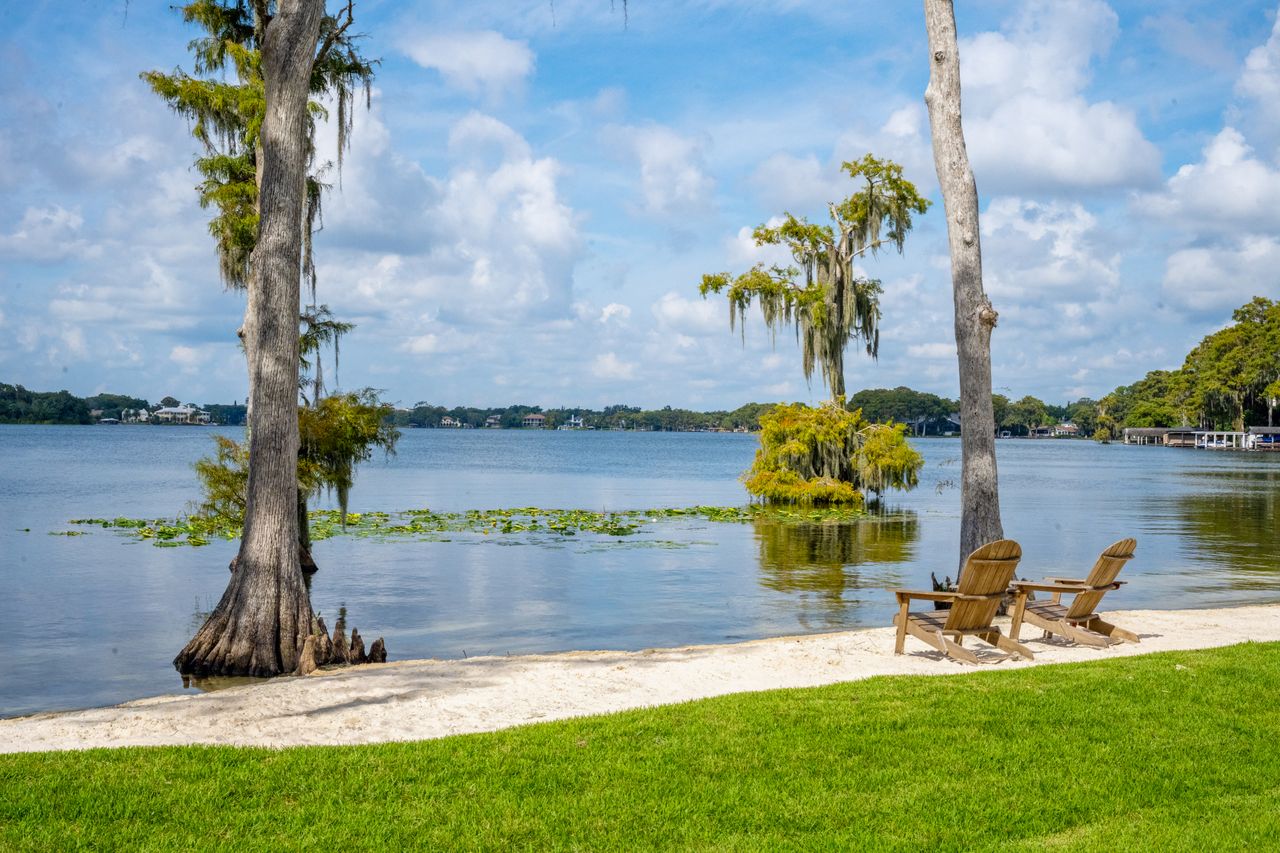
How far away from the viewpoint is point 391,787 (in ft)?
17.5

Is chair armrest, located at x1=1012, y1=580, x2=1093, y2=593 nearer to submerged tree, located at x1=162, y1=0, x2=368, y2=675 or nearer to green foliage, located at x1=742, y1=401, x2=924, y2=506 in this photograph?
submerged tree, located at x1=162, y1=0, x2=368, y2=675

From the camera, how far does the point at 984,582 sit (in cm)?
897

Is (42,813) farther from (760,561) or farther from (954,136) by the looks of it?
(760,561)

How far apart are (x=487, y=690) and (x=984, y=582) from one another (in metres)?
4.10

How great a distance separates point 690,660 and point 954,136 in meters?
6.55

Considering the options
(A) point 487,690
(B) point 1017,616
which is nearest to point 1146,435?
(B) point 1017,616

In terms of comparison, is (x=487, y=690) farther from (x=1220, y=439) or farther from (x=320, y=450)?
(x=1220, y=439)

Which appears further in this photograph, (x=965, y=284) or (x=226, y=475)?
(x=226, y=475)

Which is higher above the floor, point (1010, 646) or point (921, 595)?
point (921, 595)

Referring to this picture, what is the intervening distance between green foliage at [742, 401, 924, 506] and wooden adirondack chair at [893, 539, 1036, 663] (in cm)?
2286

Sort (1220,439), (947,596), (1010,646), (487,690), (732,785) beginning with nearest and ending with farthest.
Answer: (732,785), (487,690), (947,596), (1010,646), (1220,439)

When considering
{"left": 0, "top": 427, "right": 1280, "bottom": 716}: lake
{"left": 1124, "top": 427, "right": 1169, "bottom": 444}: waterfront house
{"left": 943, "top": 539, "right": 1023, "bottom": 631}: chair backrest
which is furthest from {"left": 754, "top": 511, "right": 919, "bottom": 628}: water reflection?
{"left": 1124, "top": 427, "right": 1169, "bottom": 444}: waterfront house

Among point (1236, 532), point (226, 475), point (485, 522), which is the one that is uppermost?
point (226, 475)

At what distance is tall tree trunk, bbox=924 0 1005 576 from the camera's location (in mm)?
11797
